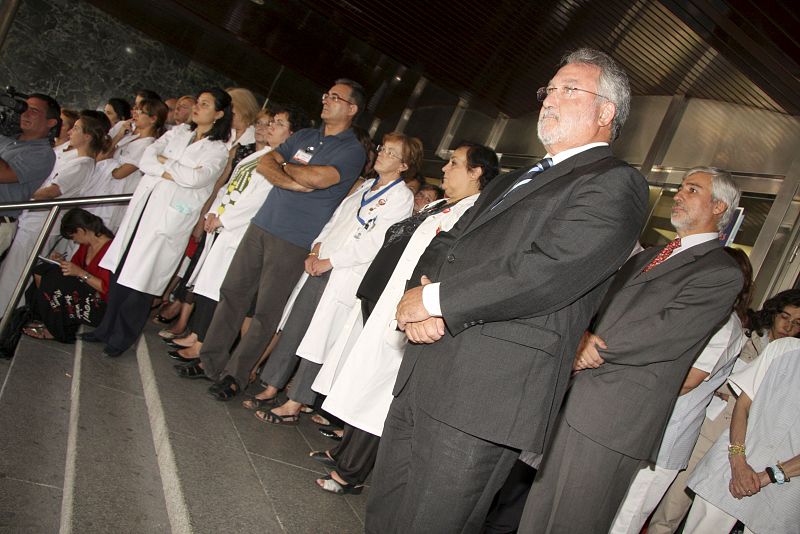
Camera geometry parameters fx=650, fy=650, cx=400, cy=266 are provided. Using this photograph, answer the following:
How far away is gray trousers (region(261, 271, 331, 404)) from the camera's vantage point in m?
3.96

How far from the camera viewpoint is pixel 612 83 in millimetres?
2031

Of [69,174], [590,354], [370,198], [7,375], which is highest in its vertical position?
[370,198]

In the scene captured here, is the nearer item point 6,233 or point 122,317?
point 122,317

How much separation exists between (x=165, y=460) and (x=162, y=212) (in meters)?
2.26

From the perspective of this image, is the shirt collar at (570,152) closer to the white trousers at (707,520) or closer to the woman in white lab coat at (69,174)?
the white trousers at (707,520)

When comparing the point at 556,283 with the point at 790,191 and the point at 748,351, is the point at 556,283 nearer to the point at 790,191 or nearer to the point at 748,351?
the point at 748,351

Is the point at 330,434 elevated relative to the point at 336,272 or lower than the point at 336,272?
lower

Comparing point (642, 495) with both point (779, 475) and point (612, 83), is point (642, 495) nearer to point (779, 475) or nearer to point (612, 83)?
point (779, 475)

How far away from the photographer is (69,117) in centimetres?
696

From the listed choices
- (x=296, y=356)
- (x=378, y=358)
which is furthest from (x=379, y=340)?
(x=296, y=356)

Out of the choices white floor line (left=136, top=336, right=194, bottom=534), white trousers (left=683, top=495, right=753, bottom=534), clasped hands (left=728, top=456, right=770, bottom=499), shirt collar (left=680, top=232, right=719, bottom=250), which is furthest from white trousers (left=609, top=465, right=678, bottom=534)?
white floor line (left=136, top=336, right=194, bottom=534)

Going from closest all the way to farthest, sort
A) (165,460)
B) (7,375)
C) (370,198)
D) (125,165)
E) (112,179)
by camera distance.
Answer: (165,460) → (7,375) → (370,198) → (125,165) → (112,179)

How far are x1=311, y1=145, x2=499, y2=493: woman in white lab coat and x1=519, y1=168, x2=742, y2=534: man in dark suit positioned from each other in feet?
2.86

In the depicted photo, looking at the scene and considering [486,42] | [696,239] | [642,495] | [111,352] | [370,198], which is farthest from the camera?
[486,42]
